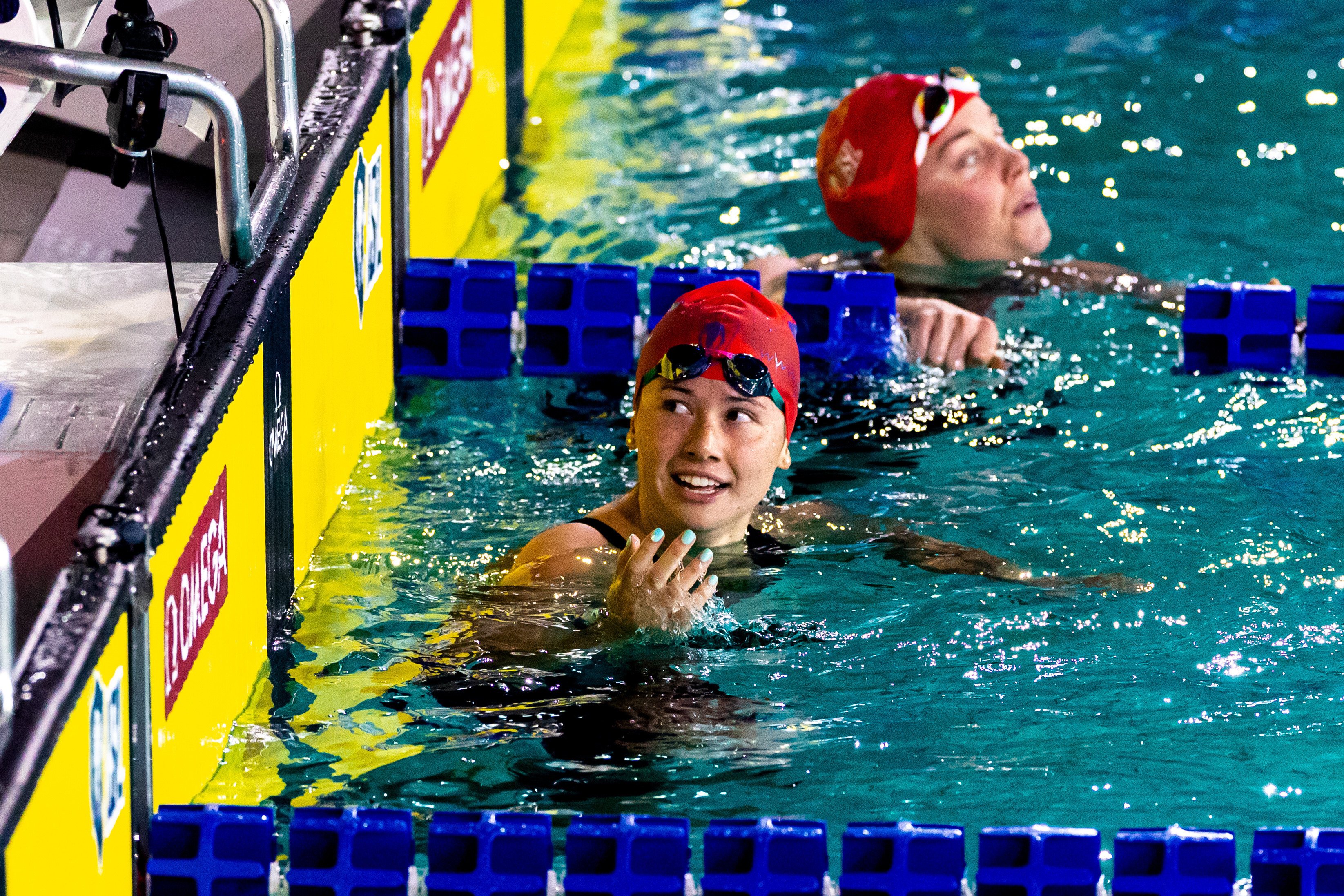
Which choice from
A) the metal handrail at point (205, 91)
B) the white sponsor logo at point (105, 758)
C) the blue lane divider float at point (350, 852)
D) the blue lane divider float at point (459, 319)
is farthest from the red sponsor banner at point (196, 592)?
the blue lane divider float at point (459, 319)

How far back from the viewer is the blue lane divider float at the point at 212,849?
3236 millimetres

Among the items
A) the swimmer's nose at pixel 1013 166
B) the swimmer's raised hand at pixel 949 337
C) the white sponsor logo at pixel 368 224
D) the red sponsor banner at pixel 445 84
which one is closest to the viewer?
the white sponsor logo at pixel 368 224

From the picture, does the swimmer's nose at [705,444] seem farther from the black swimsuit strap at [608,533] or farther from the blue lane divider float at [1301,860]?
the blue lane divider float at [1301,860]

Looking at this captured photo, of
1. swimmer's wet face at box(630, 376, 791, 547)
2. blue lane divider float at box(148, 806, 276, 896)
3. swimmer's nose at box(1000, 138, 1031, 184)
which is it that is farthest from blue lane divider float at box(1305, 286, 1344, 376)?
blue lane divider float at box(148, 806, 276, 896)

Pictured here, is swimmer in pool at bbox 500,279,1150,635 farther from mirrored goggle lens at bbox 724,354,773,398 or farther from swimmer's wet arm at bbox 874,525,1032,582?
swimmer's wet arm at bbox 874,525,1032,582

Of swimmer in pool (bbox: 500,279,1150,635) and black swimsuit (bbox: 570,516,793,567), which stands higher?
swimmer in pool (bbox: 500,279,1150,635)

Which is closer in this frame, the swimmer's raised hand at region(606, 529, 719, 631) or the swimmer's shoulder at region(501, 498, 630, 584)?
the swimmer's raised hand at region(606, 529, 719, 631)

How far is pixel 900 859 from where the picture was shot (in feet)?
10.7

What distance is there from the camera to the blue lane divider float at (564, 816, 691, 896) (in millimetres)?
3234

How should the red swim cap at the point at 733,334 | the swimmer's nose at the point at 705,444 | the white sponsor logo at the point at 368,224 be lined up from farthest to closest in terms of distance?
1. the white sponsor logo at the point at 368,224
2. the red swim cap at the point at 733,334
3. the swimmer's nose at the point at 705,444

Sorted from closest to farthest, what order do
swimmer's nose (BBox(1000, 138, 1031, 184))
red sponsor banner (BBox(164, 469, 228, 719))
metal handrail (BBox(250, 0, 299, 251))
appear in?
red sponsor banner (BBox(164, 469, 228, 719)) → metal handrail (BBox(250, 0, 299, 251)) → swimmer's nose (BBox(1000, 138, 1031, 184))

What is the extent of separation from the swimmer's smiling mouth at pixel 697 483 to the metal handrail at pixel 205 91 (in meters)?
0.99

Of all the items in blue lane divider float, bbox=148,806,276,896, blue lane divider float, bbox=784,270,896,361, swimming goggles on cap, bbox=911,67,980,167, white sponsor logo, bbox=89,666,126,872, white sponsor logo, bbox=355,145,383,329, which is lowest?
blue lane divider float, bbox=148,806,276,896

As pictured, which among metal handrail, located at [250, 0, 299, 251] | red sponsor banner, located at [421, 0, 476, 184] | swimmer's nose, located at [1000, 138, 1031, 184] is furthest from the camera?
red sponsor banner, located at [421, 0, 476, 184]
